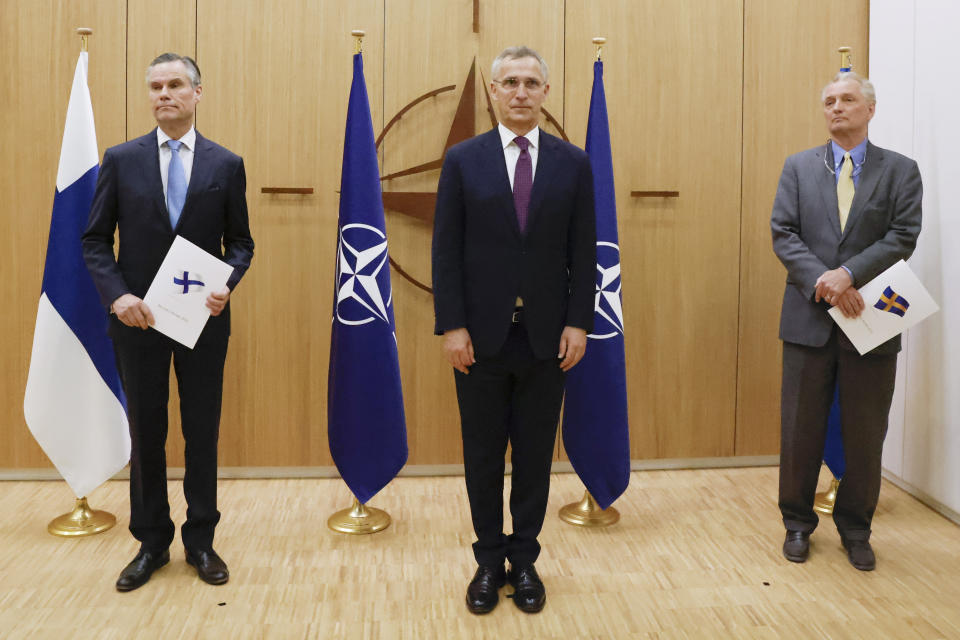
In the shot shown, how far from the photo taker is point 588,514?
10.5 ft

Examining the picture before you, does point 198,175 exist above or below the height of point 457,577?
above

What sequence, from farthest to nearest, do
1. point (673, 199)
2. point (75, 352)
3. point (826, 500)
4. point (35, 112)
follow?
point (673, 199)
point (35, 112)
point (826, 500)
point (75, 352)

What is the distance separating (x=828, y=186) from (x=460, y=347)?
156 cm

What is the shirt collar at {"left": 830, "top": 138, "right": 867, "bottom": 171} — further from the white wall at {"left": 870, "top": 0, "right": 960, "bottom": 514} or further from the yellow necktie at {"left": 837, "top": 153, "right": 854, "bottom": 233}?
the white wall at {"left": 870, "top": 0, "right": 960, "bottom": 514}

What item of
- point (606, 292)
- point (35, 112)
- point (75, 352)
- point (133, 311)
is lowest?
point (75, 352)

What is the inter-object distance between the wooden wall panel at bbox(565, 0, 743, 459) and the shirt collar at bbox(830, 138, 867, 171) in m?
0.99

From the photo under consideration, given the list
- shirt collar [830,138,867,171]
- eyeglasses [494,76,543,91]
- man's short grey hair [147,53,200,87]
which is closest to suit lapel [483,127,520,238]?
eyeglasses [494,76,543,91]

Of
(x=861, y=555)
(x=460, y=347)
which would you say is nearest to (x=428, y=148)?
(x=460, y=347)

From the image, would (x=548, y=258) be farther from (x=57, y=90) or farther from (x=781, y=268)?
(x=57, y=90)

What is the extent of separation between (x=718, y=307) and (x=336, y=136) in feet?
6.80

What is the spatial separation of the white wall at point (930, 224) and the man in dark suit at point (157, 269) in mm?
2870

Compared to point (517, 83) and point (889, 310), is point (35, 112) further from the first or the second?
point (889, 310)

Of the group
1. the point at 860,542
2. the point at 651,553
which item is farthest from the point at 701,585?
the point at 860,542

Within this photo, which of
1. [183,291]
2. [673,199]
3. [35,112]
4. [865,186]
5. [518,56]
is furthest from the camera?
Result: [673,199]
